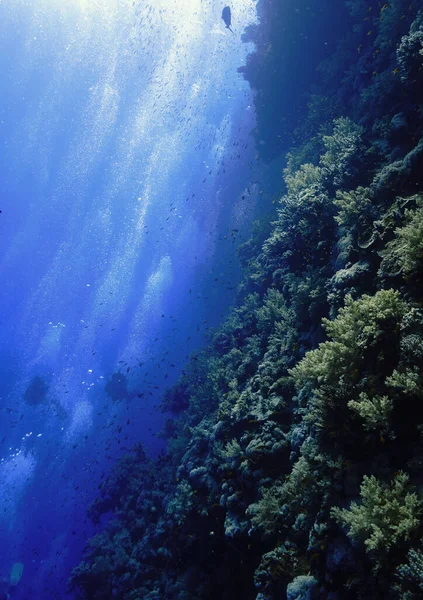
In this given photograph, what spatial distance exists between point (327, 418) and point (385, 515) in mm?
1450

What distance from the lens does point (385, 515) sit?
331cm

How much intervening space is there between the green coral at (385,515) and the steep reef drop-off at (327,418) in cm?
1

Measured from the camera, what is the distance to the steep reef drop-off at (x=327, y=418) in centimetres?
379

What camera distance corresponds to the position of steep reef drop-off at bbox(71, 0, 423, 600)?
3.79m

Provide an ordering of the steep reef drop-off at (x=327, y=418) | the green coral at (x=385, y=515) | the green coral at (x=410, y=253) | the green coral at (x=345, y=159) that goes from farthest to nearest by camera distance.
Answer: the green coral at (x=345, y=159) → the green coral at (x=410, y=253) → the steep reef drop-off at (x=327, y=418) → the green coral at (x=385, y=515)

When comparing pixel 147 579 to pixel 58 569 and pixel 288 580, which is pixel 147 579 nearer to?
pixel 288 580

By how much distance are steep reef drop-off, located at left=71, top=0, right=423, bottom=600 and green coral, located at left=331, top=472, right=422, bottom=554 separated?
0.01 m

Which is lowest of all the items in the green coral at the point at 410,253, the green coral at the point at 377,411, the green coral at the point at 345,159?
the green coral at the point at 377,411

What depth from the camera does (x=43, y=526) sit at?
1177 inches

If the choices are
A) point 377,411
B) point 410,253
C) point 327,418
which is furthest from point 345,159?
point 377,411

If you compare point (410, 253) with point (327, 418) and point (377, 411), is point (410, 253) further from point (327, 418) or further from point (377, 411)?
point (327, 418)

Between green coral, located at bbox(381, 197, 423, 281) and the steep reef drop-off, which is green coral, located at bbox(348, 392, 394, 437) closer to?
the steep reef drop-off

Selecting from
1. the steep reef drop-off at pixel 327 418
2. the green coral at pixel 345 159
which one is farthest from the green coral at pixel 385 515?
the green coral at pixel 345 159

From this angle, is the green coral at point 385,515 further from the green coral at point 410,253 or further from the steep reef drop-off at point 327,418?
the green coral at point 410,253
